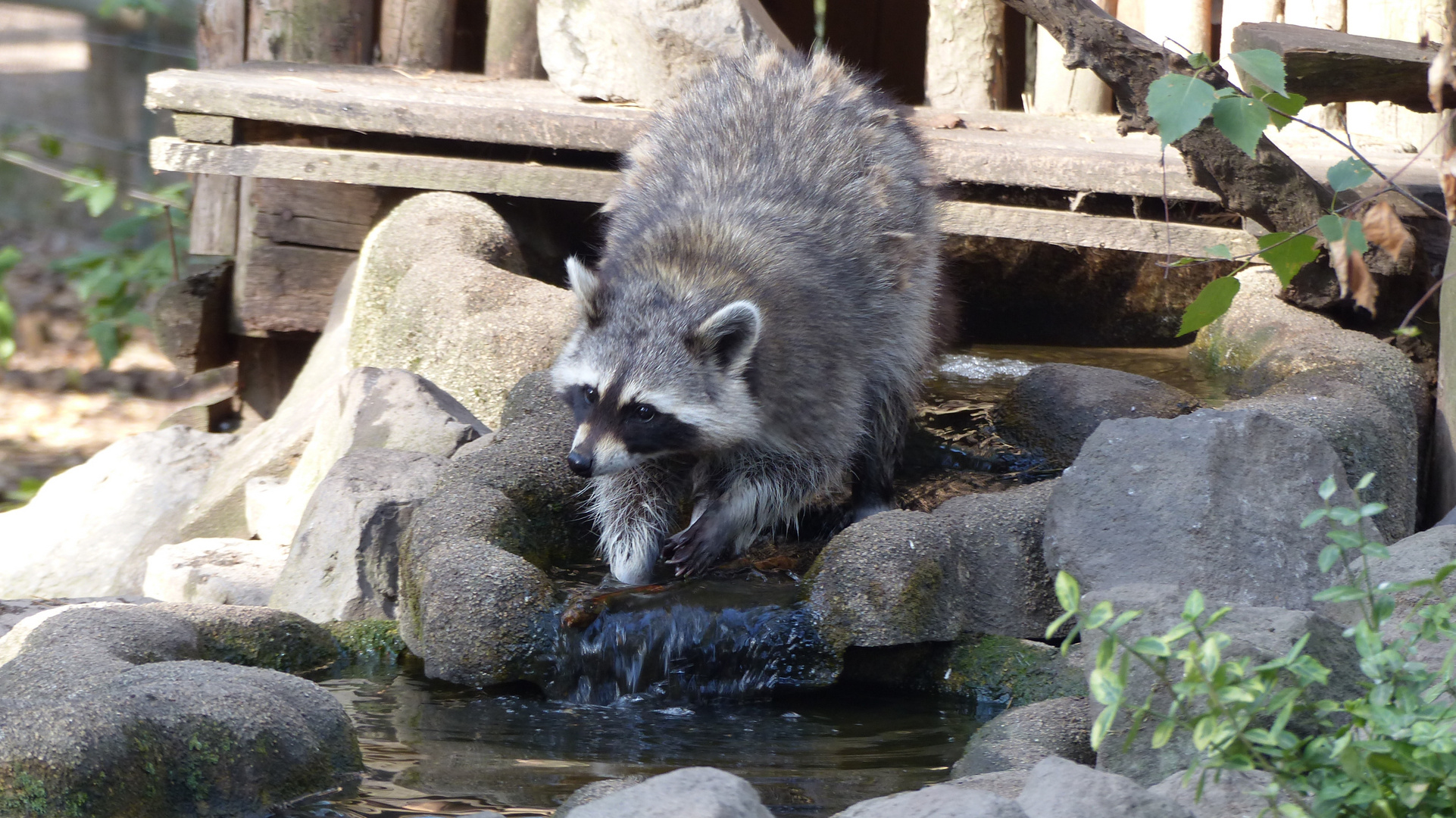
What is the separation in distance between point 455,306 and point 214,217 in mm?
1798

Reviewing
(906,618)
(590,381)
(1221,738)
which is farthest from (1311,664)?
(590,381)

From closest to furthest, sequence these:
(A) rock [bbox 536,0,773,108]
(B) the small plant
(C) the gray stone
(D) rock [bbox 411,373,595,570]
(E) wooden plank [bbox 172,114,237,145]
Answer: (B) the small plant < (C) the gray stone < (D) rock [bbox 411,373,595,570] < (E) wooden plank [bbox 172,114,237,145] < (A) rock [bbox 536,0,773,108]

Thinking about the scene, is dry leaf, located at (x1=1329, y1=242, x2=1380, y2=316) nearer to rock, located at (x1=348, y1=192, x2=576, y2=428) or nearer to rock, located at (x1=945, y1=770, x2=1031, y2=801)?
rock, located at (x1=945, y1=770, x2=1031, y2=801)

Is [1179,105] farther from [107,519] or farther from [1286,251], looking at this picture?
[107,519]

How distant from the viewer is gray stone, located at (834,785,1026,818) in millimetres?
1846

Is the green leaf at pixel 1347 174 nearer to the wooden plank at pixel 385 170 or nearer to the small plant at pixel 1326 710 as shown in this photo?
the small plant at pixel 1326 710

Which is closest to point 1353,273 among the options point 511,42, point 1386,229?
point 1386,229

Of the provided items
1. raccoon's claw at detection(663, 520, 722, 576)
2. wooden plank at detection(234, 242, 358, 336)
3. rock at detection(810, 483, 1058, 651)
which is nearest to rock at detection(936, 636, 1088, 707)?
rock at detection(810, 483, 1058, 651)

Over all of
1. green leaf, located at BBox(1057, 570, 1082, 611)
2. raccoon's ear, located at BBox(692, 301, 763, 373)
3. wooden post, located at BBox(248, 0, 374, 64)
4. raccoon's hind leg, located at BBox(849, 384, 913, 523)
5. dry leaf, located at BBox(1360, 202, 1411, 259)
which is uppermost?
wooden post, located at BBox(248, 0, 374, 64)

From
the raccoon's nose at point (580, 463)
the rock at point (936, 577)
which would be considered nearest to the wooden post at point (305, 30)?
the raccoon's nose at point (580, 463)

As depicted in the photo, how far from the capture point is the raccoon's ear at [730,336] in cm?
323

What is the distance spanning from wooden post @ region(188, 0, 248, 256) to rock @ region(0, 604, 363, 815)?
10.5 feet

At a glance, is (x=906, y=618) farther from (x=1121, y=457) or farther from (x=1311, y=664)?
(x=1311, y=664)

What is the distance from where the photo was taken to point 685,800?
1.90 meters
